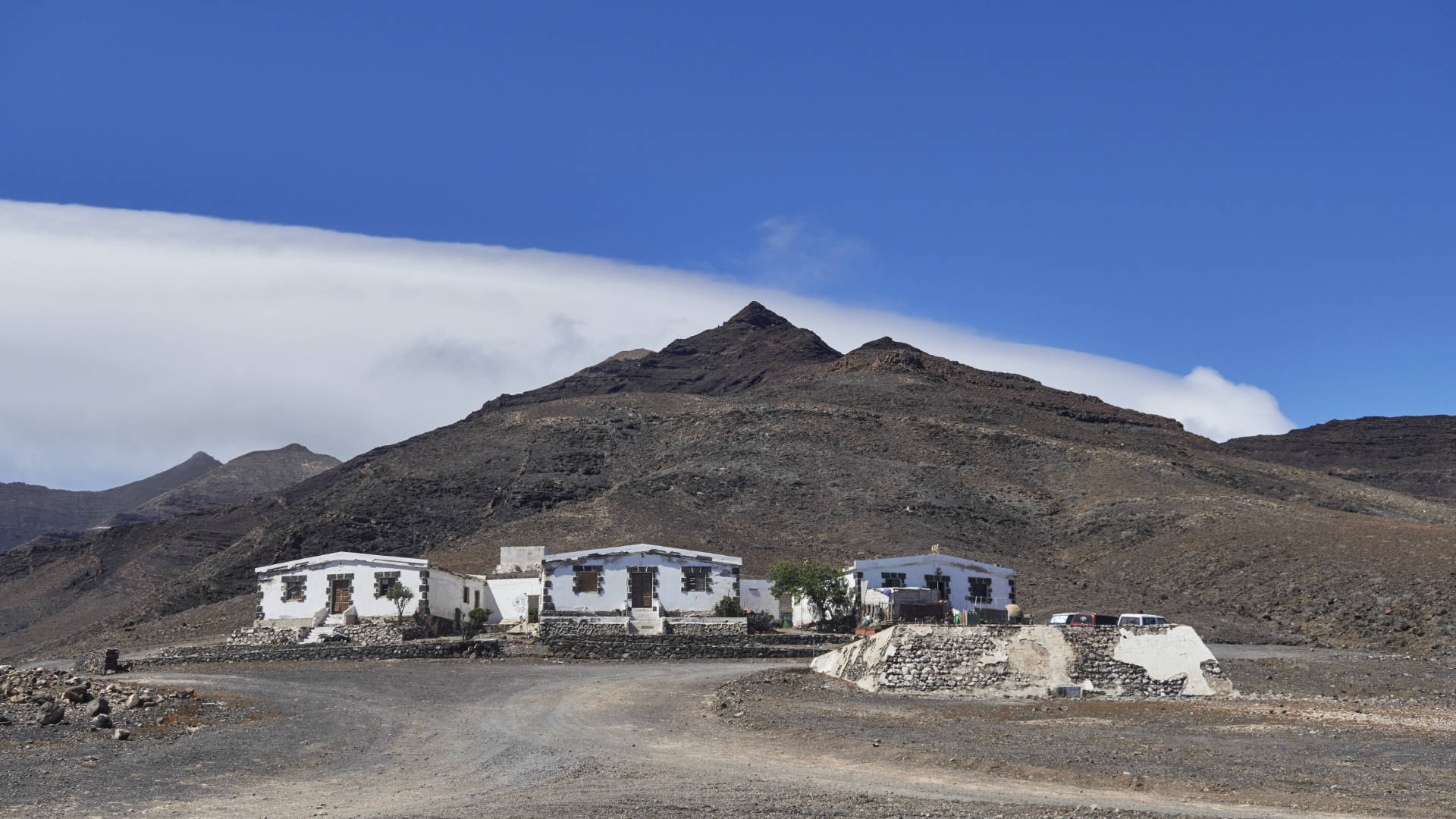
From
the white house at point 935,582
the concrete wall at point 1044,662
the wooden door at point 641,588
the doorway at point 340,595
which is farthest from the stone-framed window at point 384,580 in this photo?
the concrete wall at point 1044,662

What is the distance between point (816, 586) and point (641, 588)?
6.18 meters

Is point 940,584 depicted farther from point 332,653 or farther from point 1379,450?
point 1379,450

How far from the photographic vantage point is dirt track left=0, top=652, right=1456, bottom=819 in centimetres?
1434

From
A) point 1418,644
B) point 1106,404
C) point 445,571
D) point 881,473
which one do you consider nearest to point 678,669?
point 445,571

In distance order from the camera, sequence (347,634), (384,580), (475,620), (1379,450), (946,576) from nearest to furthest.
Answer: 1. (347,634)
2. (384,580)
3. (475,620)
4. (946,576)
5. (1379,450)

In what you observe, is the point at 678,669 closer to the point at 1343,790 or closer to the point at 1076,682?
the point at 1076,682

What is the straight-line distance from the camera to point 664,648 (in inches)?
1431

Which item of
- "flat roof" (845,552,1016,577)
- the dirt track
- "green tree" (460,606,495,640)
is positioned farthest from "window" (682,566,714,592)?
the dirt track

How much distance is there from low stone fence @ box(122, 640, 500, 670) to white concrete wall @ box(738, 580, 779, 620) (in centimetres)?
1269

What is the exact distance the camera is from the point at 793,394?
10981cm

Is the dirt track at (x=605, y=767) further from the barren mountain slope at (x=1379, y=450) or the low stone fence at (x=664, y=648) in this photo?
the barren mountain slope at (x=1379, y=450)

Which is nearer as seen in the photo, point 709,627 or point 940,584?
point 709,627

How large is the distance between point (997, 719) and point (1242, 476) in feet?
260

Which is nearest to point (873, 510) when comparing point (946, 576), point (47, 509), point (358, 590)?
point (946, 576)
